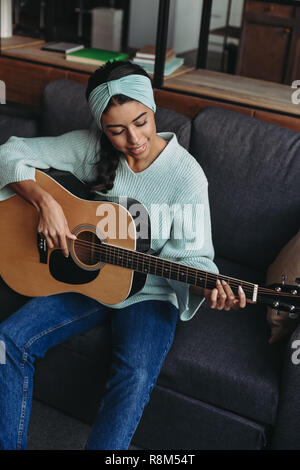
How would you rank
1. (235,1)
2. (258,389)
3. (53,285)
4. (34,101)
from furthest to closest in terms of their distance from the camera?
(235,1) < (34,101) < (53,285) < (258,389)

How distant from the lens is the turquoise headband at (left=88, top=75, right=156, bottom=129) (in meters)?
1.39

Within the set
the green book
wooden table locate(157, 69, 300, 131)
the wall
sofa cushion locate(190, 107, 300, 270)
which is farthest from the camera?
the wall

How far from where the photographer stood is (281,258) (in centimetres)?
162

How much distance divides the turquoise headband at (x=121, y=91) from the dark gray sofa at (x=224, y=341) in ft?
1.33

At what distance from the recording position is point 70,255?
154cm

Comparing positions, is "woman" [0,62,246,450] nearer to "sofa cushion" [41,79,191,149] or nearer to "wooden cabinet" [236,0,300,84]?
"sofa cushion" [41,79,191,149]

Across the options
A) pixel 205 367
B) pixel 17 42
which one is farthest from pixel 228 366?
pixel 17 42

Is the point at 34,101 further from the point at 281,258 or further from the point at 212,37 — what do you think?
the point at 212,37

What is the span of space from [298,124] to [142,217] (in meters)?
0.73

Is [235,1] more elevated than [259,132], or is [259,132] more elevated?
[235,1]

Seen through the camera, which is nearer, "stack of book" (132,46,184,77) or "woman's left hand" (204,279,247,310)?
"woman's left hand" (204,279,247,310)

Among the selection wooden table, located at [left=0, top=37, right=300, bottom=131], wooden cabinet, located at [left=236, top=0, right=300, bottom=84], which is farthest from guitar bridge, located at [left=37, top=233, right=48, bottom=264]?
wooden cabinet, located at [left=236, top=0, right=300, bottom=84]

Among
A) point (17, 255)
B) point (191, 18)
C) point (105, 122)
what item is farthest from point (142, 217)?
point (191, 18)

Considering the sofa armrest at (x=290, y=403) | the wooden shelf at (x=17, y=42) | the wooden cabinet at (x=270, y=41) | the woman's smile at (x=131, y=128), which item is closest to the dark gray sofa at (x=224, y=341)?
the sofa armrest at (x=290, y=403)
